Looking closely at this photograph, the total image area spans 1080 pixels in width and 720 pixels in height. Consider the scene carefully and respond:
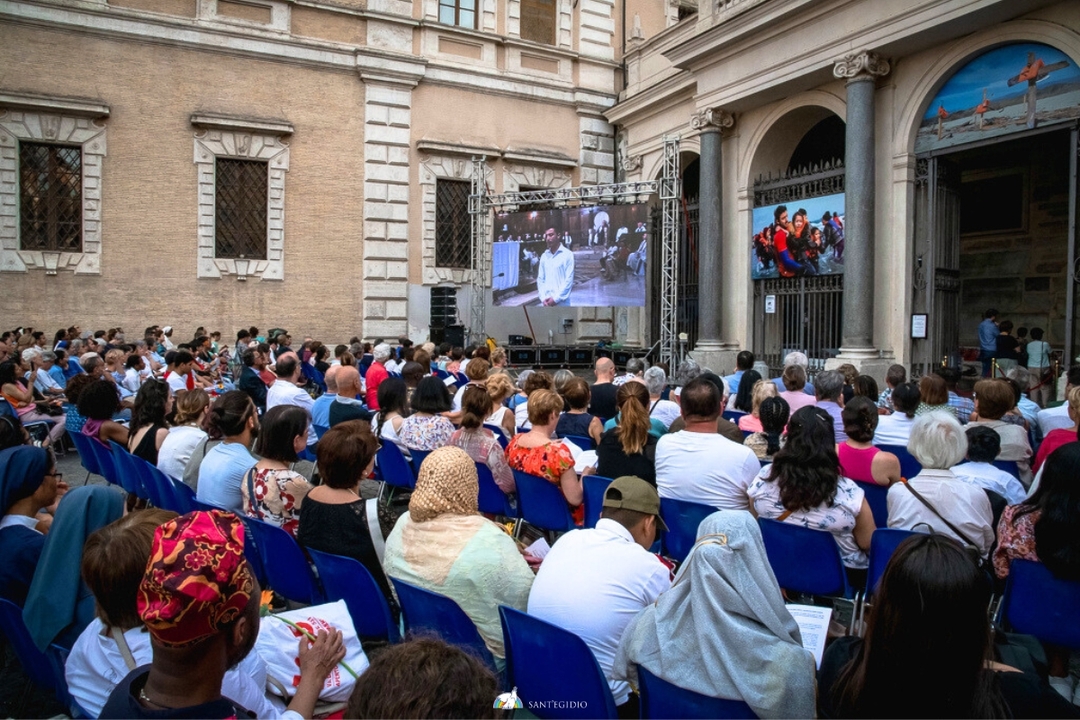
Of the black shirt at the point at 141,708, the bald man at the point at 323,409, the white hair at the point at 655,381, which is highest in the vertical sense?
the white hair at the point at 655,381

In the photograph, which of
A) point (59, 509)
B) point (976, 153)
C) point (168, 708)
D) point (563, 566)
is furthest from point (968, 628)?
point (976, 153)

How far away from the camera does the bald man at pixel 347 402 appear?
6.54 meters

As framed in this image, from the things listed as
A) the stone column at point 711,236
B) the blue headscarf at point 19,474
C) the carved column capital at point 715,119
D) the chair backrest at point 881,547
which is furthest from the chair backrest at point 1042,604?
the carved column capital at point 715,119

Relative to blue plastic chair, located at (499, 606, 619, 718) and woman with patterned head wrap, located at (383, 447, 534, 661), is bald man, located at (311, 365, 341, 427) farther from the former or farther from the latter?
blue plastic chair, located at (499, 606, 619, 718)

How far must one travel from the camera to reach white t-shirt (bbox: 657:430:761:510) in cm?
409

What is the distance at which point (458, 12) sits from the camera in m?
18.0

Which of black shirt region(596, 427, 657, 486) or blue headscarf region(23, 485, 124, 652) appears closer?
blue headscarf region(23, 485, 124, 652)

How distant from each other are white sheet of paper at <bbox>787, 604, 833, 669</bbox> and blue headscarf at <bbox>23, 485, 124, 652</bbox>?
2.43 m

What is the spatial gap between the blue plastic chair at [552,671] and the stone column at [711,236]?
1256cm

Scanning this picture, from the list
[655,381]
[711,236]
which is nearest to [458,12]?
[711,236]

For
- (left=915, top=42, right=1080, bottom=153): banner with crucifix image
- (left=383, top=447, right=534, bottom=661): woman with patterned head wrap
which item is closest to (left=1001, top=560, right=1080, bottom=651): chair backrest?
(left=383, top=447, right=534, bottom=661): woman with patterned head wrap

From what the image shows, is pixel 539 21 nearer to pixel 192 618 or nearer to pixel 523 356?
pixel 523 356

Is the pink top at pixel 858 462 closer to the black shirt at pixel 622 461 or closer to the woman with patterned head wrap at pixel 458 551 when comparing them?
the black shirt at pixel 622 461

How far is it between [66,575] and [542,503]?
2.76m
